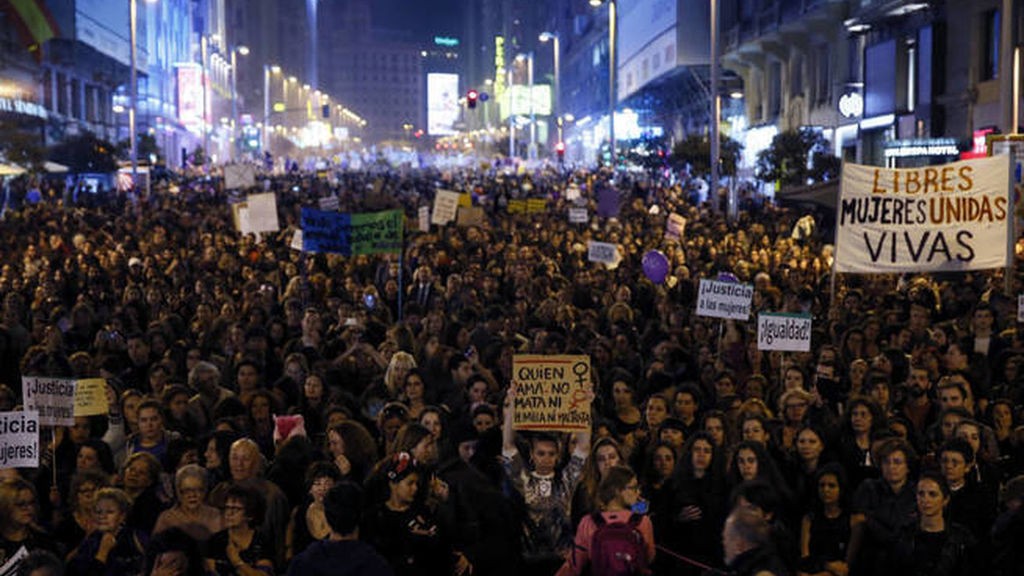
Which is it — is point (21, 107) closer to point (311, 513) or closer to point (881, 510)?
point (311, 513)

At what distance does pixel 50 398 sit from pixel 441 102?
187115 millimetres

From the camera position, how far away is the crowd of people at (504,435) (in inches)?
264

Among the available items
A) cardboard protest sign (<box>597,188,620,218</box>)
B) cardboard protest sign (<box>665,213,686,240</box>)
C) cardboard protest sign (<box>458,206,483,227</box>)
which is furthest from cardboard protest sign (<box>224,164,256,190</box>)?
cardboard protest sign (<box>665,213,686,240</box>)

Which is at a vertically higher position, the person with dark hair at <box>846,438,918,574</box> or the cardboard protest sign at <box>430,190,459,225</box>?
the cardboard protest sign at <box>430,190,459,225</box>

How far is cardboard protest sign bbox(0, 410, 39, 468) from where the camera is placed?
7859mm

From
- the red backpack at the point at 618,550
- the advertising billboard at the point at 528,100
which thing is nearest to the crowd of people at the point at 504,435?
the red backpack at the point at 618,550

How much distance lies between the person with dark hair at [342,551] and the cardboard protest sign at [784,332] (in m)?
5.78

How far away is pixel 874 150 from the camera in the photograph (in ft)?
146

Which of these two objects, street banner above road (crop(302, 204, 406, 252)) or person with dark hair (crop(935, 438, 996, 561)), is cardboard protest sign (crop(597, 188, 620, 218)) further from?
person with dark hair (crop(935, 438, 996, 561))

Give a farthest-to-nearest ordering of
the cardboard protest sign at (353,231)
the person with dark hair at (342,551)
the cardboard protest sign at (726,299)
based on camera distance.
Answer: the cardboard protest sign at (353,231) → the cardboard protest sign at (726,299) → the person with dark hair at (342,551)

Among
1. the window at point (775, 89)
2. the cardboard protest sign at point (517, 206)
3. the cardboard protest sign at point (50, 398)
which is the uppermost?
the window at point (775, 89)

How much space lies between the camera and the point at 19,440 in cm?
790

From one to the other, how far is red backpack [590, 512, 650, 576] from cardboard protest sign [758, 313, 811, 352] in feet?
15.8

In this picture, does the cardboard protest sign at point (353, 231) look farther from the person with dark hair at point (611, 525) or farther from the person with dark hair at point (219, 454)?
the person with dark hair at point (611, 525)
